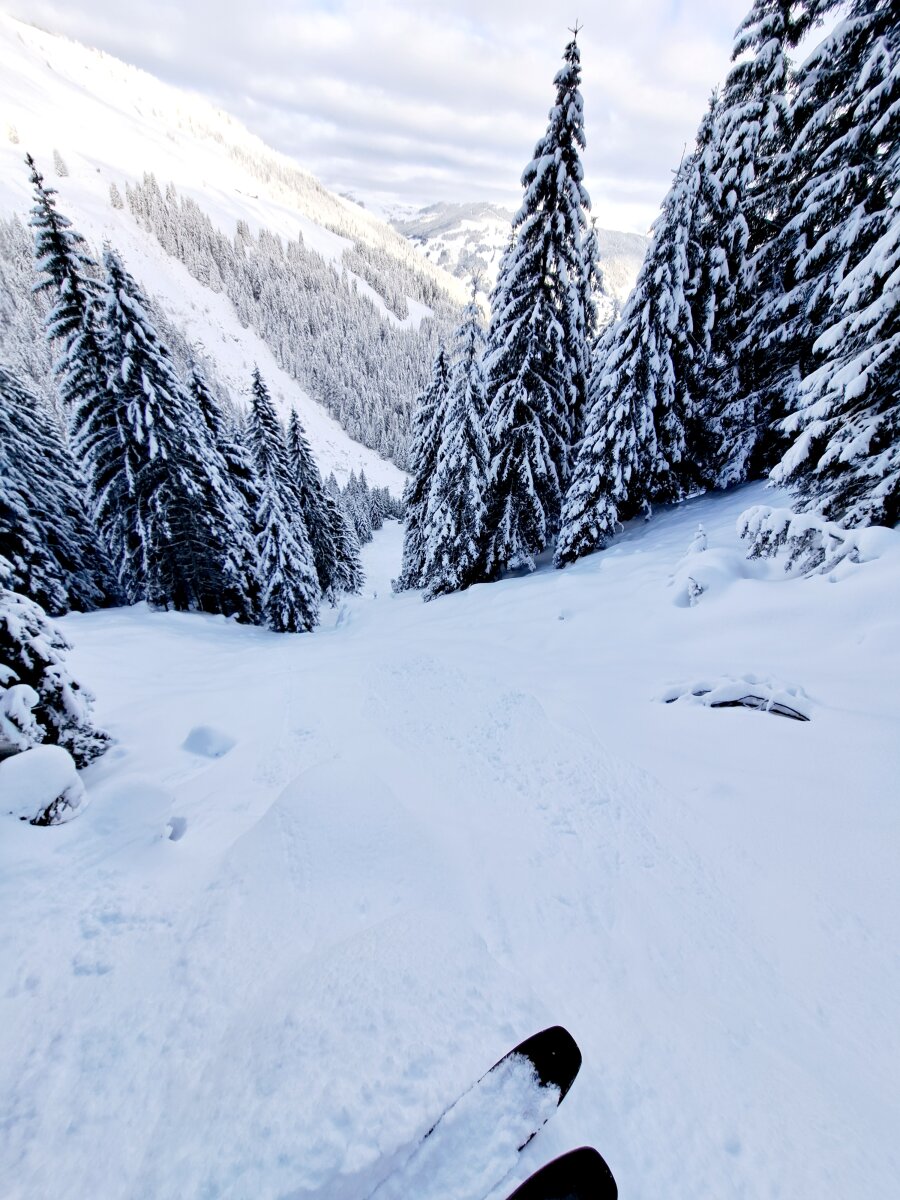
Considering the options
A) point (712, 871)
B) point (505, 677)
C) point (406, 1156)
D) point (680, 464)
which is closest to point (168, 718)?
point (505, 677)

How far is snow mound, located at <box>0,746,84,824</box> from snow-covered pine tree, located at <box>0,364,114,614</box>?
1685 centimetres

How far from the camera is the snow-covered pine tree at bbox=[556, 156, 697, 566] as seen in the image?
12258 mm

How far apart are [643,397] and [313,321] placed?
152 meters

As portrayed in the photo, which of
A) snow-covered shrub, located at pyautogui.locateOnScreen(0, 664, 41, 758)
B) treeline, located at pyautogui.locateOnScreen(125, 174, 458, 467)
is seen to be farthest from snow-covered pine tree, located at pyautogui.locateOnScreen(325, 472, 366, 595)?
treeline, located at pyautogui.locateOnScreen(125, 174, 458, 467)

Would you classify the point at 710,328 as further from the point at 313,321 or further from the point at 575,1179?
the point at 313,321

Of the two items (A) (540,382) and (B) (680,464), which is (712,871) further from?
(B) (680,464)

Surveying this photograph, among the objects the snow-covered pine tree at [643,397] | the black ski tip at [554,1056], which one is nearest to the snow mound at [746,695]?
the black ski tip at [554,1056]

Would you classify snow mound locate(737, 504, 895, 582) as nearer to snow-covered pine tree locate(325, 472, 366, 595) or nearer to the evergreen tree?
the evergreen tree

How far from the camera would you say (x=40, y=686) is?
16.5 ft

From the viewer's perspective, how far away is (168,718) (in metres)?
6.79

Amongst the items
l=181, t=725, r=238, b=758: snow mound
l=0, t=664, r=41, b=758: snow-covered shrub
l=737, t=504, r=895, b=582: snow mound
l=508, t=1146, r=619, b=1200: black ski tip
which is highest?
l=737, t=504, r=895, b=582: snow mound

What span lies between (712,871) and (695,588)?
5.23 m

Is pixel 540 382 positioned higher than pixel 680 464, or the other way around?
pixel 540 382

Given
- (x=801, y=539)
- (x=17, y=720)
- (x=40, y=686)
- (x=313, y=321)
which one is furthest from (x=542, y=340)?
(x=313, y=321)
